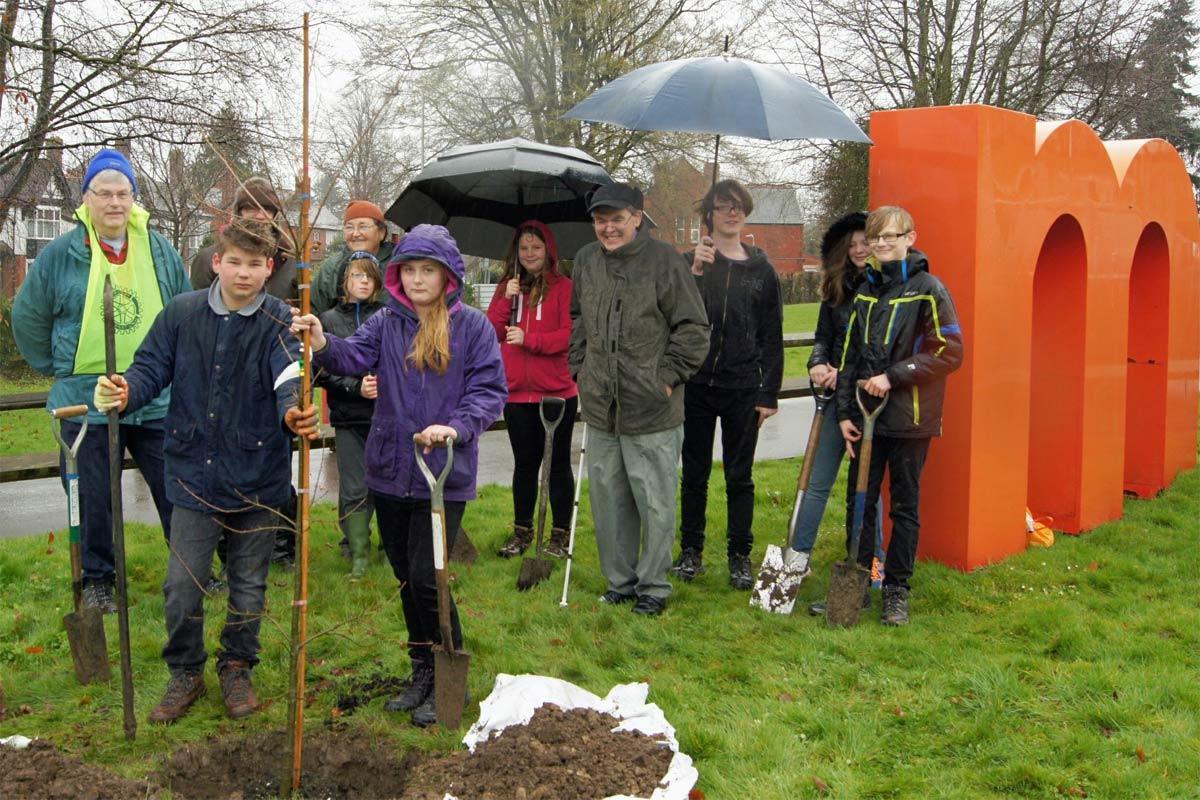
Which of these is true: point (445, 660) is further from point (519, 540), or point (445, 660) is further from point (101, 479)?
point (519, 540)

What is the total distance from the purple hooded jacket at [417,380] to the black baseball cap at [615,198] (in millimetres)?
1313

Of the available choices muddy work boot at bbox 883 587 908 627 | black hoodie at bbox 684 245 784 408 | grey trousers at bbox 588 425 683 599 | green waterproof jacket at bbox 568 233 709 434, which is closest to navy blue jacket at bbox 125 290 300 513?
green waterproof jacket at bbox 568 233 709 434

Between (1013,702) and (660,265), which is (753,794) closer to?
(1013,702)

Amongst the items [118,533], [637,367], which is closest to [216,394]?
[118,533]

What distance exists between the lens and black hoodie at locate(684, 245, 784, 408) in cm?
598

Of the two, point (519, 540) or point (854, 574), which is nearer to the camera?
point (854, 574)

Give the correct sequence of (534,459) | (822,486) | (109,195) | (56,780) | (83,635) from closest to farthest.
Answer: (56,780)
(83,635)
(109,195)
(822,486)
(534,459)

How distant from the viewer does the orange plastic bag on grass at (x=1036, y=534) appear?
690cm

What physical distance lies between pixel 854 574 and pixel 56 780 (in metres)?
3.55

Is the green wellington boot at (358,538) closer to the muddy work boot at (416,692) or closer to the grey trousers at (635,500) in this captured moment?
the grey trousers at (635,500)

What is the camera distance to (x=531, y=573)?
5930mm

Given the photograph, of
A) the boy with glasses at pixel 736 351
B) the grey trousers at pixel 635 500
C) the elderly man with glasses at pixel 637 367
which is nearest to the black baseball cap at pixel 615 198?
the elderly man with glasses at pixel 637 367

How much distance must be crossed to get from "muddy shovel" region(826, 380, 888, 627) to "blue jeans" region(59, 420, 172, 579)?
10.7 ft

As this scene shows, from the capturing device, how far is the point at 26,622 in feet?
17.3
